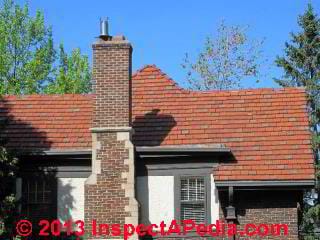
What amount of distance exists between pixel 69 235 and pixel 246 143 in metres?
4.69

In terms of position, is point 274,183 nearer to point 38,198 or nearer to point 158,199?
point 158,199

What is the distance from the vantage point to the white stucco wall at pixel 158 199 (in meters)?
15.0

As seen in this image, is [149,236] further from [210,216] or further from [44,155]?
[44,155]

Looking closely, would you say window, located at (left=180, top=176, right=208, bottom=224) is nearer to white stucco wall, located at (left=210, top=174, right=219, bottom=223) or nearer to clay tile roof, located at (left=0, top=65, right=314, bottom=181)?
white stucco wall, located at (left=210, top=174, right=219, bottom=223)

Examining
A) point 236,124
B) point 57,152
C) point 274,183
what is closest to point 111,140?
point 57,152

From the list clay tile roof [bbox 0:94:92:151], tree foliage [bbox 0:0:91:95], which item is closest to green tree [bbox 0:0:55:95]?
tree foliage [bbox 0:0:91:95]

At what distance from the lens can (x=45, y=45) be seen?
3853 cm

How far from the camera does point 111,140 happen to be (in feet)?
48.8

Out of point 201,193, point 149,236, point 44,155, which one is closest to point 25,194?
point 44,155

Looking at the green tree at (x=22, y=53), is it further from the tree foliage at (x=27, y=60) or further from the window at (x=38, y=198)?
the window at (x=38, y=198)

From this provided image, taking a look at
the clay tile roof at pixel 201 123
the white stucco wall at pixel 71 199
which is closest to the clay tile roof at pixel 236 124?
the clay tile roof at pixel 201 123

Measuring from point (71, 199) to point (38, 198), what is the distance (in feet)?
2.73

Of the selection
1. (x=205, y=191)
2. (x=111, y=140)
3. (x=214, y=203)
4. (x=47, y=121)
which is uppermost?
(x=47, y=121)

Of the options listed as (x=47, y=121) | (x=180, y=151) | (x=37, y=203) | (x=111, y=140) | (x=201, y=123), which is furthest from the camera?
(x=47, y=121)
